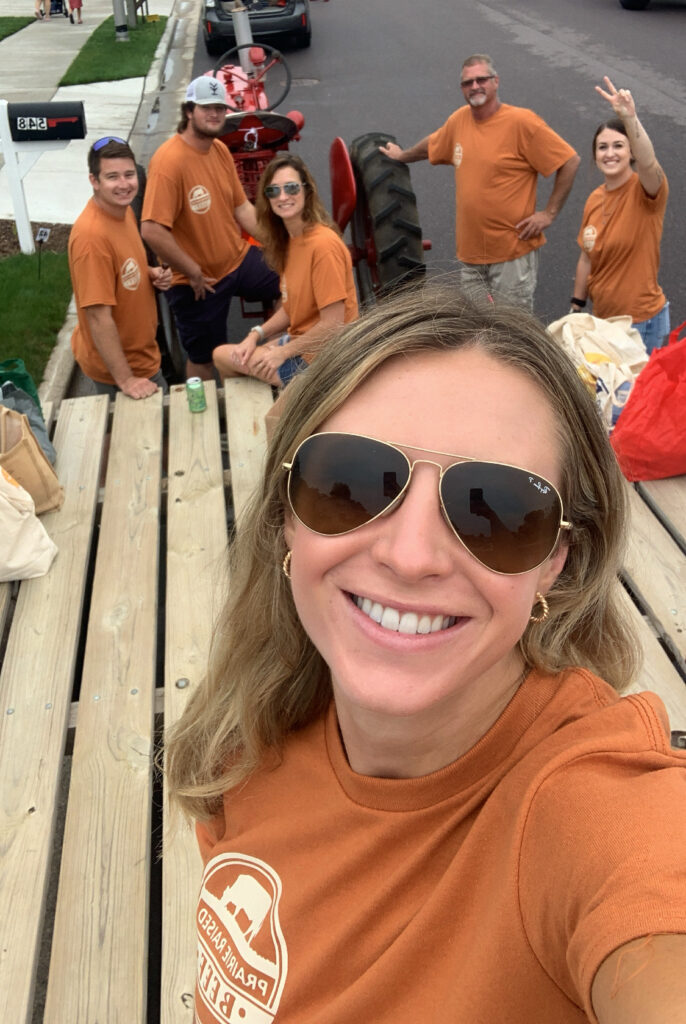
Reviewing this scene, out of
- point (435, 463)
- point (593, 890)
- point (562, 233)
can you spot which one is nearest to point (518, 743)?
point (593, 890)

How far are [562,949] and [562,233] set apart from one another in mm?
6918

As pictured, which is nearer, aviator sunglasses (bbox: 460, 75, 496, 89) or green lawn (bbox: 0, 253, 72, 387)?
aviator sunglasses (bbox: 460, 75, 496, 89)

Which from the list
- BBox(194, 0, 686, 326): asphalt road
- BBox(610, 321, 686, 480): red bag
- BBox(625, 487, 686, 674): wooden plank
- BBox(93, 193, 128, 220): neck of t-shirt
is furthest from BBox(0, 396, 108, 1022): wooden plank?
BBox(194, 0, 686, 326): asphalt road

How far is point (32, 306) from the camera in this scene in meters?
5.75

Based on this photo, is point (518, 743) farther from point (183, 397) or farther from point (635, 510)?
point (183, 397)

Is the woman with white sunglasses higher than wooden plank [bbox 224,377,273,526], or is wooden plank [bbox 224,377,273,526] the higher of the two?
the woman with white sunglasses

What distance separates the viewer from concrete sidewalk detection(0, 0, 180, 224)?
8055 millimetres

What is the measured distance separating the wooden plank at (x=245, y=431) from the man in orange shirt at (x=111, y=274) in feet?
1.39

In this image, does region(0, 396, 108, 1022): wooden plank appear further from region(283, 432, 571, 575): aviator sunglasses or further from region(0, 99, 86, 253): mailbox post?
region(0, 99, 86, 253): mailbox post

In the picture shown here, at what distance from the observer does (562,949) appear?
2.97 ft

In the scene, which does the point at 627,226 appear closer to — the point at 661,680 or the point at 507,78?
the point at 661,680

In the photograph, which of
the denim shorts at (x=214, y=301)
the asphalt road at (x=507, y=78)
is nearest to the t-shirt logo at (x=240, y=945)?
the denim shorts at (x=214, y=301)

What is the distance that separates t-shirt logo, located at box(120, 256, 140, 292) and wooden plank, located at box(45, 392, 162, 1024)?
1.43m

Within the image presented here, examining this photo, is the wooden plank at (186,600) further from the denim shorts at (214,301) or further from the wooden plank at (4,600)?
the denim shorts at (214,301)
